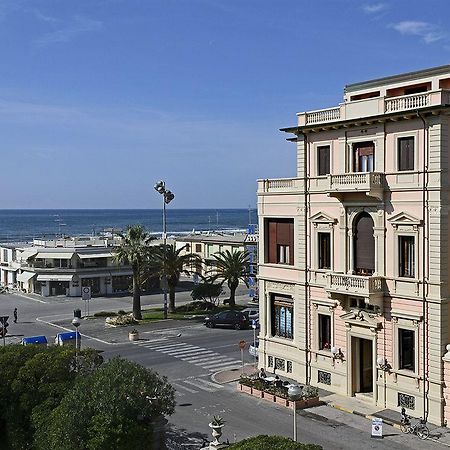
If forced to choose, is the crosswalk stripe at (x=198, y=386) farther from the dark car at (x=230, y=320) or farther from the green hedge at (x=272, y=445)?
the green hedge at (x=272, y=445)

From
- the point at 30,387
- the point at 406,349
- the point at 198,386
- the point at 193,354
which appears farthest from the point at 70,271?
the point at 30,387

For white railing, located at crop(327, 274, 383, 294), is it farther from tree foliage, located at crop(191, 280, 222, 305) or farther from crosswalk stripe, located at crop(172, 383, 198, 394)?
tree foliage, located at crop(191, 280, 222, 305)

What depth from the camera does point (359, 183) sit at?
29641 mm

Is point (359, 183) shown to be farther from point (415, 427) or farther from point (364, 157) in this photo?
point (415, 427)

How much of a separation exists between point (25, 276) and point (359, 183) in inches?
2042

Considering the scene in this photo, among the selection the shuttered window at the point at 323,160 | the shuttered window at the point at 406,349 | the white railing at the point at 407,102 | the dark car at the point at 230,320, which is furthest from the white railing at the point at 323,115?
the dark car at the point at 230,320

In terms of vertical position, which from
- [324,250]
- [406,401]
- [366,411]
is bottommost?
[366,411]

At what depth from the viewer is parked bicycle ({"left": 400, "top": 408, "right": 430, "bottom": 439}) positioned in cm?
2617

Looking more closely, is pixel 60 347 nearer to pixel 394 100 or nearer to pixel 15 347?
pixel 15 347

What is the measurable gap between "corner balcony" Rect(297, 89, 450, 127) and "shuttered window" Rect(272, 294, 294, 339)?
32.2 ft

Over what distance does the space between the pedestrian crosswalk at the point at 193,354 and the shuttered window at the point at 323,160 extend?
13.3m

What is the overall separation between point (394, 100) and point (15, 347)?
19591 millimetres

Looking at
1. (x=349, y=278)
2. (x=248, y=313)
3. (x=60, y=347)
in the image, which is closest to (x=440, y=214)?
(x=349, y=278)

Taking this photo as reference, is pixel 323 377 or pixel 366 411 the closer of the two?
pixel 366 411
